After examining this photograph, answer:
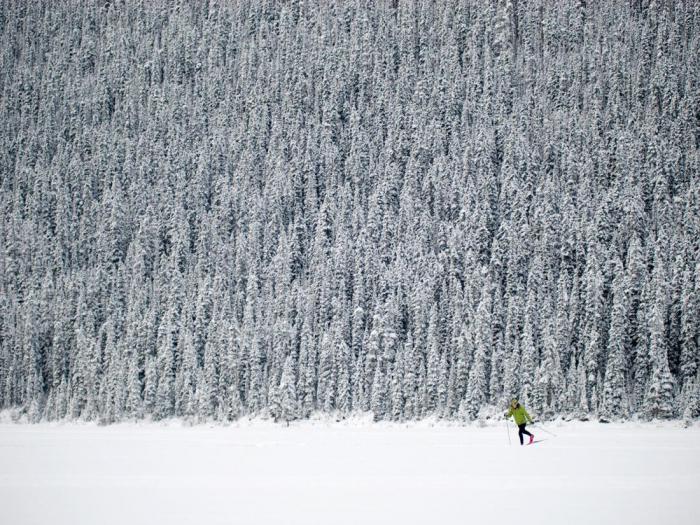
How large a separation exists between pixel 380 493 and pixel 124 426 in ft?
212

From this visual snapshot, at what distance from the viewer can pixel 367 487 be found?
17.7m

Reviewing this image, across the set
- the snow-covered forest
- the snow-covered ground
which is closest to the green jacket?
the snow-covered ground

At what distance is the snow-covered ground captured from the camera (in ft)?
48.4

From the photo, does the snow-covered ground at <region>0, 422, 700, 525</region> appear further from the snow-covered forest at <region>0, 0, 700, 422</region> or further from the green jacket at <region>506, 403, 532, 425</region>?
the snow-covered forest at <region>0, 0, 700, 422</region>

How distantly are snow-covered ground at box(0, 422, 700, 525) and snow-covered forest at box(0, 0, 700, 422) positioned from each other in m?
43.3

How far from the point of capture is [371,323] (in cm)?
8538

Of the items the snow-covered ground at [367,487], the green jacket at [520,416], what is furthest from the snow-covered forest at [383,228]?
the snow-covered ground at [367,487]

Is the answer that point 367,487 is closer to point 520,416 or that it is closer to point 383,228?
point 520,416

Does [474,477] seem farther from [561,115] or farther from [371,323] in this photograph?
[561,115]

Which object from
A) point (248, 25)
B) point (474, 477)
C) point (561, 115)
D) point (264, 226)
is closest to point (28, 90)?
point (248, 25)

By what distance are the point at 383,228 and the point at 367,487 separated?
268 ft

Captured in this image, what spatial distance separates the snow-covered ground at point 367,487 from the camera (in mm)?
14758

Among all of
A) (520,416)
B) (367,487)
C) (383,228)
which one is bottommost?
(520,416)

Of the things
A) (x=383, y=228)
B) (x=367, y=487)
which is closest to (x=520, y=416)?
(x=367, y=487)
